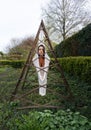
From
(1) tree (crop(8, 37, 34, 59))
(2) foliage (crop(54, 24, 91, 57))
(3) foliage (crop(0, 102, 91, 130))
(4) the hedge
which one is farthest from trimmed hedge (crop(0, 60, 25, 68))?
(3) foliage (crop(0, 102, 91, 130))

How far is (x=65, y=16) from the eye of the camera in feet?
110

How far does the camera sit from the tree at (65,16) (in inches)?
1316

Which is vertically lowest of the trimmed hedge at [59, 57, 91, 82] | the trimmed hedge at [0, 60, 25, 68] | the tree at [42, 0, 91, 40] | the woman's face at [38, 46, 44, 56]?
the trimmed hedge at [0, 60, 25, 68]

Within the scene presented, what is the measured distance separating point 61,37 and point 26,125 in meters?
31.8

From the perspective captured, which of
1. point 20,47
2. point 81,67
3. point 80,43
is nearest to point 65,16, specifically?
point 20,47

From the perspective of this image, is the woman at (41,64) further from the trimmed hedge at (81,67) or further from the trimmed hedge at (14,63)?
the trimmed hedge at (14,63)

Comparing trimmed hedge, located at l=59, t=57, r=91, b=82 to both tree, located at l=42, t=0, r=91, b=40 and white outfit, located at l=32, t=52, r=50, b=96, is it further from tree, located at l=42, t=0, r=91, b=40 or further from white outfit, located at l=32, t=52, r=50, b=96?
tree, located at l=42, t=0, r=91, b=40

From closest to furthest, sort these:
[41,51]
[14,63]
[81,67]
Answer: [41,51] → [81,67] → [14,63]

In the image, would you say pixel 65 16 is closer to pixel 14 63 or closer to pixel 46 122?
pixel 14 63

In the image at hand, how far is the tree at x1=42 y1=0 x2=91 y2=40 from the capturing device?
33438 millimetres

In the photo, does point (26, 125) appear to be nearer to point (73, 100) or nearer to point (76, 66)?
point (73, 100)

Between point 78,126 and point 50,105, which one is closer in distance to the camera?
point 78,126

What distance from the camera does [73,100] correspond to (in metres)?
6.75

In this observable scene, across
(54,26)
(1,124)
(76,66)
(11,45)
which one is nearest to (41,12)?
(54,26)
